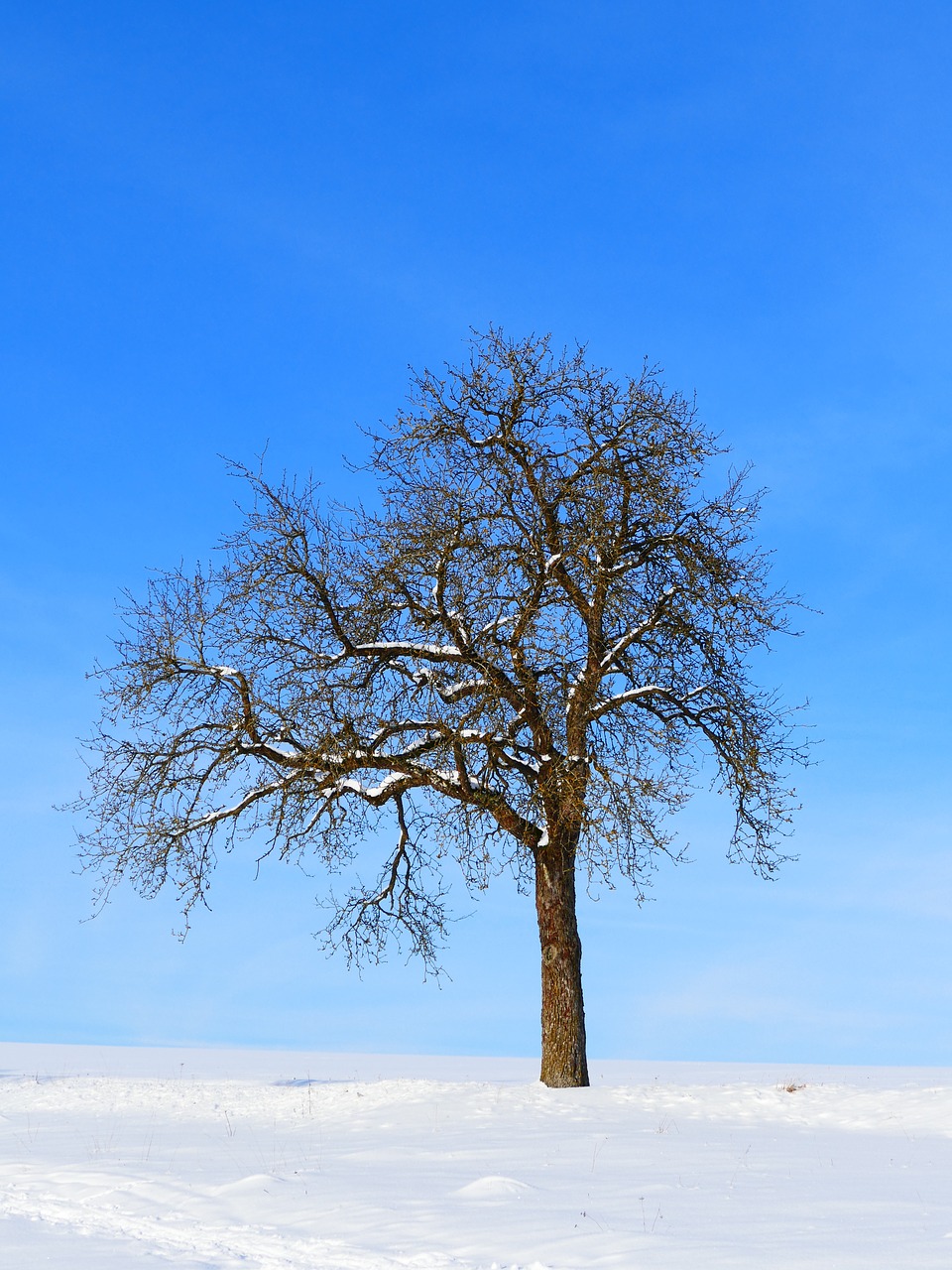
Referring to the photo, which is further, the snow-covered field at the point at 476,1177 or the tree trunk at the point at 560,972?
the tree trunk at the point at 560,972

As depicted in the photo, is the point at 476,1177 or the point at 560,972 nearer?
the point at 476,1177

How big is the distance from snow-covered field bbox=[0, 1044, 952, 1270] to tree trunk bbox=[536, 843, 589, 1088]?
3.10ft

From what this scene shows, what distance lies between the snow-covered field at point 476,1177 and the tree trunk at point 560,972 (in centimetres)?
95

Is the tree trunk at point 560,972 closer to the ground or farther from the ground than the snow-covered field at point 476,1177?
farther from the ground

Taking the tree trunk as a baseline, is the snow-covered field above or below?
below

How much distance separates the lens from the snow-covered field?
733 centimetres

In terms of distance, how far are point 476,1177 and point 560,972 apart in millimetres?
7278

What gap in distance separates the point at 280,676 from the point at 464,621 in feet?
10.0

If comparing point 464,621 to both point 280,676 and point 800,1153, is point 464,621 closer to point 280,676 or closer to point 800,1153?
point 280,676

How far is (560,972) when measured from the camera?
17.0 meters

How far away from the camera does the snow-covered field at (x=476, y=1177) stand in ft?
A: 24.0

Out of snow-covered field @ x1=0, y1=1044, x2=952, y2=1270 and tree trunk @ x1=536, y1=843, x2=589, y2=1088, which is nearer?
snow-covered field @ x1=0, y1=1044, x2=952, y2=1270

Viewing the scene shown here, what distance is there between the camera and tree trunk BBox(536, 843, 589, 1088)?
55.3 ft

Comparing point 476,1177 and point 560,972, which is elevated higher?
point 560,972
